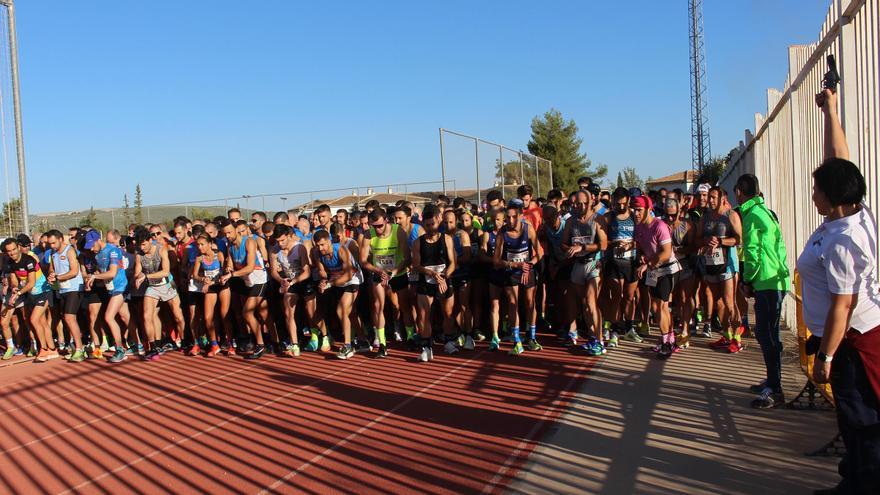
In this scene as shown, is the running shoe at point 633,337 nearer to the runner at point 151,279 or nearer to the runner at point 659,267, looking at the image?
the runner at point 659,267

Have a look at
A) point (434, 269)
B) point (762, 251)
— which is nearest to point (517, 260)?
point (434, 269)

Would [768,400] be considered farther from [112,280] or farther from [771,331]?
[112,280]

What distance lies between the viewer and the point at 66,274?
395 inches

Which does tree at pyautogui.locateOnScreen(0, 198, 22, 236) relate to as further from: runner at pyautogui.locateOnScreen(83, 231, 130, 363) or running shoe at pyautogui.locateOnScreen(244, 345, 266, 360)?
running shoe at pyautogui.locateOnScreen(244, 345, 266, 360)

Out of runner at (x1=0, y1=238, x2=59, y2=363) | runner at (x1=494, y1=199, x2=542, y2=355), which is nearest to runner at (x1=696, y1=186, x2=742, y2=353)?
runner at (x1=494, y1=199, x2=542, y2=355)

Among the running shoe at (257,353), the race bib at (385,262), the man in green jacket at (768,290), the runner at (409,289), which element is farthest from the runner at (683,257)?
the running shoe at (257,353)

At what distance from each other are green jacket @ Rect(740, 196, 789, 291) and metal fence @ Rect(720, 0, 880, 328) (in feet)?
2.86

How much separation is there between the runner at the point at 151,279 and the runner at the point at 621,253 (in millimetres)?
6725

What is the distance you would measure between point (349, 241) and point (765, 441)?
→ 20.0ft

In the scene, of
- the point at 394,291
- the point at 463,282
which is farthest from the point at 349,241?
the point at 463,282

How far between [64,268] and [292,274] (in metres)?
3.96

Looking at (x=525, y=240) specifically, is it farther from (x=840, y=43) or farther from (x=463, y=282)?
(x=840, y=43)

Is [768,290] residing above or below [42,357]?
above

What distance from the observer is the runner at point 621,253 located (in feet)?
27.3
